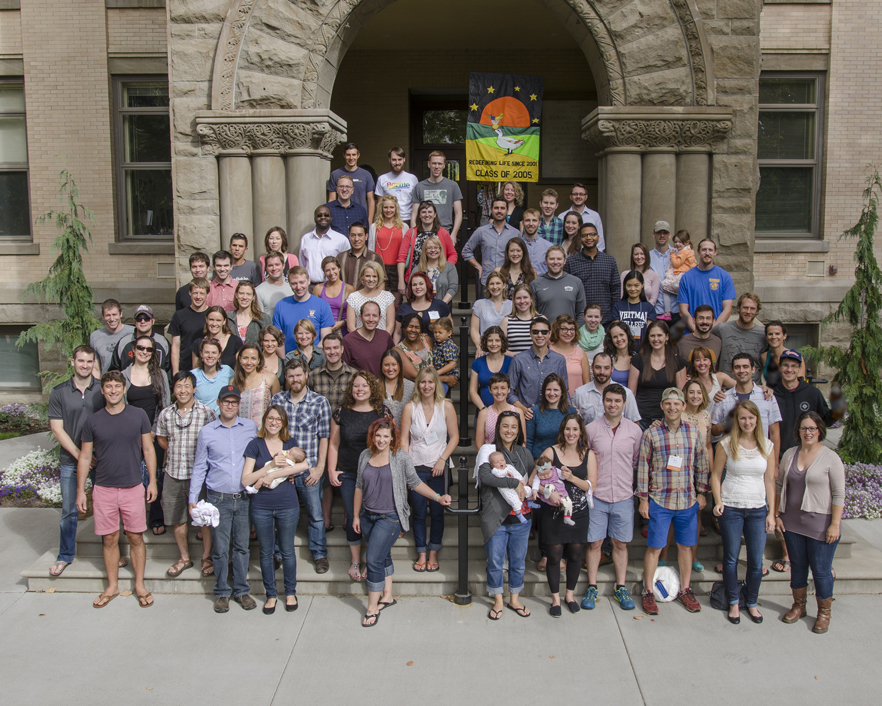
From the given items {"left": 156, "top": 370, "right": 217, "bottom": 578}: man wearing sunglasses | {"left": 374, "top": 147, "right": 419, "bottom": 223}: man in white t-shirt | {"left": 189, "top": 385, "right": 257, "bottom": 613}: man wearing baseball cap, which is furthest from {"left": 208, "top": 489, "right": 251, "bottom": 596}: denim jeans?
{"left": 374, "top": 147, "right": 419, "bottom": 223}: man in white t-shirt

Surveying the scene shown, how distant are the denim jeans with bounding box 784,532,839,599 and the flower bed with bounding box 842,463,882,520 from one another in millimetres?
2812

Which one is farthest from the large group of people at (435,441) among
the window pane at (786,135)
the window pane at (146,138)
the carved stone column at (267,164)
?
the window pane at (786,135)

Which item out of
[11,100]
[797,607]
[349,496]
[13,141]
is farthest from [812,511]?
[11,100]

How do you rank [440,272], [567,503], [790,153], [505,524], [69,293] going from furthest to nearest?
[790,153], [69,293], [440,272], [505,524], [567,503]

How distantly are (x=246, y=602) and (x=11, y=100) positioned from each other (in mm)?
10563

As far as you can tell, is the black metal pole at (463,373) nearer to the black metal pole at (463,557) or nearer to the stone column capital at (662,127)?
the black metal pole at (463,557)

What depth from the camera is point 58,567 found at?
280 inches

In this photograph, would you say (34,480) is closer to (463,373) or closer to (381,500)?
(381,500)

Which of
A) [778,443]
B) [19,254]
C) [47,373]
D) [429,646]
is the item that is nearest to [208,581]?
[429,646]

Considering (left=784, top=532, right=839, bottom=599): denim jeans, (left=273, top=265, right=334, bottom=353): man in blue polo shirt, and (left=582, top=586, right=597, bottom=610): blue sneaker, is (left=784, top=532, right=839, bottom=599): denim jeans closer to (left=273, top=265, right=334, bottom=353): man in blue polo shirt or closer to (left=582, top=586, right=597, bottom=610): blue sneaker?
(left=582, top=586, right=597, bottom=610): blue sneaker

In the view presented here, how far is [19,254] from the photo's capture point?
1312 cm

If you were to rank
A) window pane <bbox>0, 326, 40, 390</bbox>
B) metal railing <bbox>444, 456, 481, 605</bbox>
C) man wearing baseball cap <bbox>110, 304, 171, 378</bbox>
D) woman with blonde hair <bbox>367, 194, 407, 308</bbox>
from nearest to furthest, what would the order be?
1. metal railing <bbox>444, 456, 481, 605</bbox>
2. man wearing baseball cap <bbox>110, 304, 171, 378</bbox>
3. woman with blonde hair <bbox>367, 194, 407, 308</bbox>
4. window pane <bbox>0, 326, 40, 390</bbox>

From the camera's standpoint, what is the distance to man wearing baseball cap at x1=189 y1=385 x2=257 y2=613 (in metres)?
6.54

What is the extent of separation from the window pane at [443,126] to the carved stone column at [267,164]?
4838 millimetres
